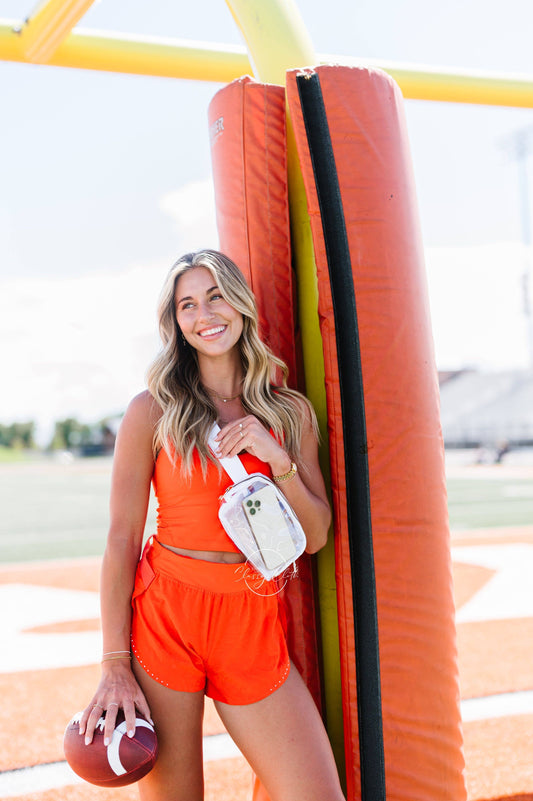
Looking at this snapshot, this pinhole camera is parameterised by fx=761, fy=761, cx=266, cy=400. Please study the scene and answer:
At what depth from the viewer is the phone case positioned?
1.83 m

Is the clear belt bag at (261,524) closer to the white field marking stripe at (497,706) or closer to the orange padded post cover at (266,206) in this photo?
the orange padded post cover at (266,206)

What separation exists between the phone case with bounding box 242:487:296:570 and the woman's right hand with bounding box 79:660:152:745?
1.44 ft

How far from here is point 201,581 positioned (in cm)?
189

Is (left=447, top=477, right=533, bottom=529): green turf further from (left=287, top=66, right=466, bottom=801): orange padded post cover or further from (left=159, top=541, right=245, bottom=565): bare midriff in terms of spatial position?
(left=159, top=541, right=245, bottom=565): bare midriff

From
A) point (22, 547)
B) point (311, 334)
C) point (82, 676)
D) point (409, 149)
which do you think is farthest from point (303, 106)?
point (22, 547)

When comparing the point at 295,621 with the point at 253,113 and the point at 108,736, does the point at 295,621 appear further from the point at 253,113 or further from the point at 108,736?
the point at 253,113

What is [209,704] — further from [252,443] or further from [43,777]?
[252,443]

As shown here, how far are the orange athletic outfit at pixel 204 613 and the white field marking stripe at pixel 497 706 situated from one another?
211 cm

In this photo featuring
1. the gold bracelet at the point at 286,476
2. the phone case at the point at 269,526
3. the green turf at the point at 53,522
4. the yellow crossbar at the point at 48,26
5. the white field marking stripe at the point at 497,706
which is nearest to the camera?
the phone case at the point at 269,526

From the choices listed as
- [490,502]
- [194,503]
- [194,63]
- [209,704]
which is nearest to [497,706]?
[209,704]

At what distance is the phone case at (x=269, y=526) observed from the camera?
1.83m

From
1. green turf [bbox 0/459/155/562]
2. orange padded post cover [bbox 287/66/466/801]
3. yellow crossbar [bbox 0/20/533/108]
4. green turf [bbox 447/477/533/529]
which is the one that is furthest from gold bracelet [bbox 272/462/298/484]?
green turf [bbox 447/477/533/529]

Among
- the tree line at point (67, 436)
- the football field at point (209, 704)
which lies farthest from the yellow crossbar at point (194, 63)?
the tree line at point (67, 436)

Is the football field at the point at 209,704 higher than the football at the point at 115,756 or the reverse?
the reverse
